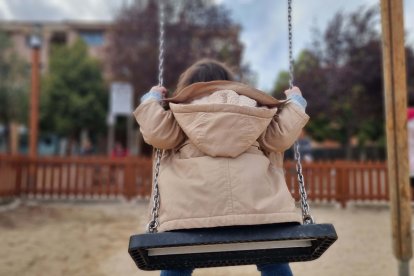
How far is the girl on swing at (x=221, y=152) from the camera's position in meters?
1.61

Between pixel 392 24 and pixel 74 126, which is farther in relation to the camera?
pixel 74 126

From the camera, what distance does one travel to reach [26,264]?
4.11 metres

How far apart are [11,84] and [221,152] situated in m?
25.1

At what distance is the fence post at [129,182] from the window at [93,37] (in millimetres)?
26985

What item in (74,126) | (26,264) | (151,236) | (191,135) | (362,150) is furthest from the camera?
(74,126)

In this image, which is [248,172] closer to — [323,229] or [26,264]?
[323,229]

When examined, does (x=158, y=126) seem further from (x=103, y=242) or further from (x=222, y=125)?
(x=103, y=242)

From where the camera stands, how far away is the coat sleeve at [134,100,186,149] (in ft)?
5.80

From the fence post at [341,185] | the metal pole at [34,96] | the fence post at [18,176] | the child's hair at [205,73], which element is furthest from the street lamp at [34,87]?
the child's hair at [205,73]

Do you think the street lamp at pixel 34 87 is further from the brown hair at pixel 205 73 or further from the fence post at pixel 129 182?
the brown hair at pixel 205 73

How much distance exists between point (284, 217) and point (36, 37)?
1042 centimetres

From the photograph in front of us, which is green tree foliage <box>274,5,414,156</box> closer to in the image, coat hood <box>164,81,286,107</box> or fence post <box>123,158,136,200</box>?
fence post <box>123,158,136,200</box>

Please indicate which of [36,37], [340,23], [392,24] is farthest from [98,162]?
[340,23]

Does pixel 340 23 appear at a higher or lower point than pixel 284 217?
higher
